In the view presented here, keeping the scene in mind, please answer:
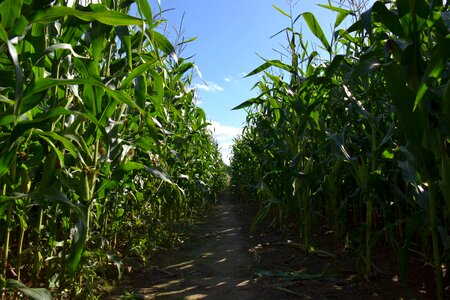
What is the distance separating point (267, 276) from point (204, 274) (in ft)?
1.82

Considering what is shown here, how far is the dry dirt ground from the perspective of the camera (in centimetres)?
213

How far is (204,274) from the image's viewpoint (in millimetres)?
2812

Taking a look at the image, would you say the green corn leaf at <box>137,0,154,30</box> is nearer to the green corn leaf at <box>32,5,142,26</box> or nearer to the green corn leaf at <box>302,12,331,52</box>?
the green corn leaf at <box>32,5,142,26</box>

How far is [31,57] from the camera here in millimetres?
1395

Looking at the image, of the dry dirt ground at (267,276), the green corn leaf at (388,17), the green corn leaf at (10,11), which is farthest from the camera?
the dry dirt ground at (267,276)

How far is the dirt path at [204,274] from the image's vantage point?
7.63ft

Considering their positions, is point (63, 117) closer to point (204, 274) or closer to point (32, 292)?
point (32, 292)

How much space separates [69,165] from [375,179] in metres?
1.76

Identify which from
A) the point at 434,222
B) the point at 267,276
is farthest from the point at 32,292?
the point at 267,276

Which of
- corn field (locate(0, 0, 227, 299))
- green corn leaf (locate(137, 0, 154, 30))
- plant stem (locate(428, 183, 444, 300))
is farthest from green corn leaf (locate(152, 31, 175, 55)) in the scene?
plant stem (locate(428, 183, 444, 300))

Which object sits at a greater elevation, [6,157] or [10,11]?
[10,11]

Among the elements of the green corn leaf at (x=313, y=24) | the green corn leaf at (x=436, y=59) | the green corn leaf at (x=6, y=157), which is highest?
the green corn leaf at (x=313, y=24)

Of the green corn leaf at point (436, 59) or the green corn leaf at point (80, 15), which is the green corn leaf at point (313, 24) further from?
the green corn leaf at point (80, 15)

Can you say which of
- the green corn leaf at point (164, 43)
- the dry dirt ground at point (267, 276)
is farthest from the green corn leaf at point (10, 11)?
the dry dirt ground at point (267, 276)
